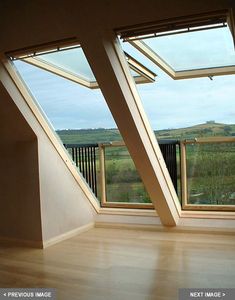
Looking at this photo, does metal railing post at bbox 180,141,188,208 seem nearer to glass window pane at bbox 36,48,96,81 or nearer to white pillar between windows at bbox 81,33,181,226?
white pillar between windows at bbox 81,33,181,226

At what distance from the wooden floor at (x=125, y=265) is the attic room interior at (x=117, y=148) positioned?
0.02 metres

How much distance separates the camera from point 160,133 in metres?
3.58

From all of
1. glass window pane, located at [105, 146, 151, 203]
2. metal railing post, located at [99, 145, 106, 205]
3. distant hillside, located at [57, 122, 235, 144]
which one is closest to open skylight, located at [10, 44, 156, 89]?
distant hillside, located at [57, 122, 235, 144]

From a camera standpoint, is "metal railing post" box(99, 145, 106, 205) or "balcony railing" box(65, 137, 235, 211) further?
"metal railing post" box(99, 145, 106, 205)

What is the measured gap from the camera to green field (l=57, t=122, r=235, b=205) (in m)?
3.72

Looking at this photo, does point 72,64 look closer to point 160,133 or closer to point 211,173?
point 160,133

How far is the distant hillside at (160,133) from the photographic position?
11.8ft

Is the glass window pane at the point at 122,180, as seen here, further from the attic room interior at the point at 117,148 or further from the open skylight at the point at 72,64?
the open skylight at the point at 72,64

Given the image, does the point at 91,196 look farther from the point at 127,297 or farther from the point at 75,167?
the point at 127,297

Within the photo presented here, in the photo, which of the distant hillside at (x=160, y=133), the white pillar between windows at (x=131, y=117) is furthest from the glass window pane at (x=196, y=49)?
the distant hillside at (x=160, y=133)

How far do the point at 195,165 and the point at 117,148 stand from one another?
3.13 ft

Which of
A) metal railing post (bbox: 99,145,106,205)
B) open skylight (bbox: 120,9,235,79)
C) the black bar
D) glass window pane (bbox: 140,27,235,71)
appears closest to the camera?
open skylight (bbox: 120,9,235,79)

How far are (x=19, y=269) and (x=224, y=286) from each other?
1.68 m

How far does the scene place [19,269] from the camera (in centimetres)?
297
